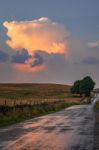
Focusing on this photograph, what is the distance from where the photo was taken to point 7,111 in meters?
42.8

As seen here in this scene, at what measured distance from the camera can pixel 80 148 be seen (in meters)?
16.8

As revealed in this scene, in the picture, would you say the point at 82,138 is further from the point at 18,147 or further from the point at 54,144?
the point at 18,147

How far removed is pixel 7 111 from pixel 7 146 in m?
25.6

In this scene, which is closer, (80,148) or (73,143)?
(80,148)

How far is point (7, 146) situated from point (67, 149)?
249 centimetres

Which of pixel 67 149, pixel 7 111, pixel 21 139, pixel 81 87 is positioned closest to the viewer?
pixel 67 149

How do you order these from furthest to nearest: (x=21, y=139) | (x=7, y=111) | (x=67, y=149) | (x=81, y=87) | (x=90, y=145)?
1. (x=81, y=87)
2. (x=7, y=111)
3. (x=21, y=139)
4. (x=90, y=145)
5. (x=67, y=149)

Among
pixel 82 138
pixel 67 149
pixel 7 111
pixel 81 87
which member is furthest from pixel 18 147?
pixel 81 87

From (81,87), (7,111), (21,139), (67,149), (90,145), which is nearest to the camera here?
(67,149)

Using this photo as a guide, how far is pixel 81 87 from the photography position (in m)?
196

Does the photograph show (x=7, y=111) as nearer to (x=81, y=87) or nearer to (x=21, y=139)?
(x=21, y=139)

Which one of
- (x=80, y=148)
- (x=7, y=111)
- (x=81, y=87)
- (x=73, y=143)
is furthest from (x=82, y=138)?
(x=81, y=87)

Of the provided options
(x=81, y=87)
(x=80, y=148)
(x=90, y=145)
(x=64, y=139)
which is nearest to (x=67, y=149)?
(x=80, y=148)

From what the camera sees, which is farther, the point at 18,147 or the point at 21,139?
the point at 21,139
